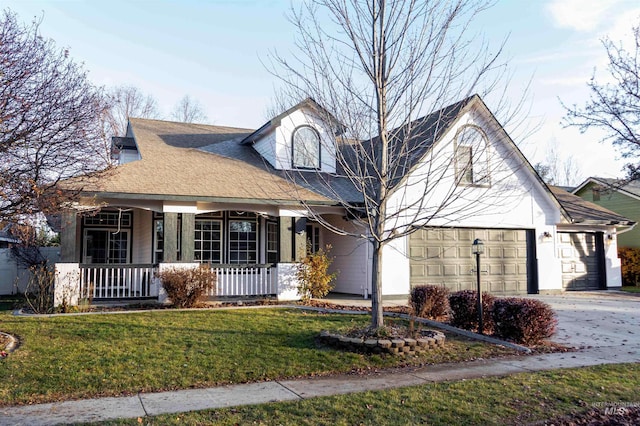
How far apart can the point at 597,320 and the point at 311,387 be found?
8.31m

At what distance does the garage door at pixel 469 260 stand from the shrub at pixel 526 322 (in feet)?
18.3

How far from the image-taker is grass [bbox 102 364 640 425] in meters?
5.02

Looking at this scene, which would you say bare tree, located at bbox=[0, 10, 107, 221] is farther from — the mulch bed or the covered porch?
the mulch bed

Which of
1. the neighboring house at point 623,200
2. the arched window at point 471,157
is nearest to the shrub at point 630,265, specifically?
the neighboring house at point 623,200

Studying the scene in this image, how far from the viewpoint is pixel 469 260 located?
1596 centimetres

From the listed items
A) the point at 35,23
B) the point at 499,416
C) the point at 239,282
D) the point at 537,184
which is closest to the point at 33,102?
the point at 35,23

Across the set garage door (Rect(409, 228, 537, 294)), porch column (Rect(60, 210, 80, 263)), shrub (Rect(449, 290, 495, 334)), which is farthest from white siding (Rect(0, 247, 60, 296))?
shrub (Rect(449, 290, 495, 334))

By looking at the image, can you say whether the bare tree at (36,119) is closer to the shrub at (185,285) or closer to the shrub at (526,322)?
the shrub at (185,285)

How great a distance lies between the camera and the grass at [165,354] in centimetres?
622

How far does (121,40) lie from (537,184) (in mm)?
13724

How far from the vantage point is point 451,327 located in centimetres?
970

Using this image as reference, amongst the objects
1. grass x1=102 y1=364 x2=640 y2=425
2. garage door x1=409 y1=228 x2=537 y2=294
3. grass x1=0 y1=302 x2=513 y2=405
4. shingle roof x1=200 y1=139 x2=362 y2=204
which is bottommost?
grass x1=102 y1=364 x2=640 y2=425

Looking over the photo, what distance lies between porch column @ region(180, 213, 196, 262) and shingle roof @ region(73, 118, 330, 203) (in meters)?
0.76

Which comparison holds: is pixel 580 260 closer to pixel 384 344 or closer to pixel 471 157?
pixel 471 157
